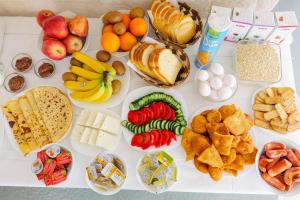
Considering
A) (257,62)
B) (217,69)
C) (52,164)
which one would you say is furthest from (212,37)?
(52,164)

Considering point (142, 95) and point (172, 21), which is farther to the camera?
point (142, 95)

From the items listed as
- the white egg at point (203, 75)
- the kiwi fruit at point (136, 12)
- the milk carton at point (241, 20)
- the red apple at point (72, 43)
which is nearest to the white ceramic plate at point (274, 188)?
the white egg at point (203, 75)

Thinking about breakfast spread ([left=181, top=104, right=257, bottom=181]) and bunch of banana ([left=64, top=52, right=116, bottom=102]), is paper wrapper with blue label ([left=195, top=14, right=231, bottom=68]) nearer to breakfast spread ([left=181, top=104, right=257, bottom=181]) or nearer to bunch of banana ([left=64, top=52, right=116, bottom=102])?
breakfast spread ([left=181, top=104, right=257, bottom=181])

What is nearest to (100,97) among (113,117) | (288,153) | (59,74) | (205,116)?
(113,117)

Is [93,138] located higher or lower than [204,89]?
lower

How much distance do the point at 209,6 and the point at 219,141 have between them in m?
0.57

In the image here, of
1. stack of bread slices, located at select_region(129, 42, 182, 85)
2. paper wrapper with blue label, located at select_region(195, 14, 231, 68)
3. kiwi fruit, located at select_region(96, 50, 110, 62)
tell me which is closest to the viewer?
paper wrapper with blue label, located at select_region(195, 14, 231, 68)

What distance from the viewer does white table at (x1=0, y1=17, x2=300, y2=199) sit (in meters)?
1.12

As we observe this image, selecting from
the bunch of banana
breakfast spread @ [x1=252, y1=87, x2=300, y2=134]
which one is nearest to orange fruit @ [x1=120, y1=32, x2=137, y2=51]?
the bunch of banana

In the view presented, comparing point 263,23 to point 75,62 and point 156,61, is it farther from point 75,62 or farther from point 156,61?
point 75,62

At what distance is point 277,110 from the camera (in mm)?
1137

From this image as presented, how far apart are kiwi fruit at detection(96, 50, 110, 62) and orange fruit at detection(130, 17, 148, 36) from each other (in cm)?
14

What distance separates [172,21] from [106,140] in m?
0.53

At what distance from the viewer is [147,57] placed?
112 centimetres
